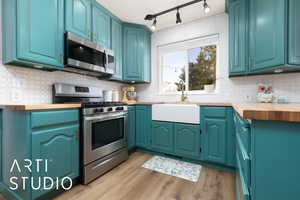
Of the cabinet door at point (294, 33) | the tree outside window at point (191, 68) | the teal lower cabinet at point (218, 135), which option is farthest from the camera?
the tree outside window at point (191, 68)

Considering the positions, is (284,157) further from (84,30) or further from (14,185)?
(84,30)

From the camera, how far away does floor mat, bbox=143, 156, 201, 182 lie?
5.75ft

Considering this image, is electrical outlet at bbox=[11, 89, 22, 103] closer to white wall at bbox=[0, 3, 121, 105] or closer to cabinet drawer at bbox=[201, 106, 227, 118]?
white wall at bbox=[0, 3, 121, 105]

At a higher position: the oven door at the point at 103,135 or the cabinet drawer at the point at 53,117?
the cabinet drawer at the point at 53,117

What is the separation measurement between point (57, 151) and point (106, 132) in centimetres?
61

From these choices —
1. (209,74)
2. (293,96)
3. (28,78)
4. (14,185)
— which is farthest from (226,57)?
(14,185)

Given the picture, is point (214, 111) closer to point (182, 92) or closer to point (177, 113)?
point (177, 113)

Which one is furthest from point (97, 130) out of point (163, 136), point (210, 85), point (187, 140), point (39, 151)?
point (210, 85)

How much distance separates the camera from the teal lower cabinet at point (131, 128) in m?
2.35

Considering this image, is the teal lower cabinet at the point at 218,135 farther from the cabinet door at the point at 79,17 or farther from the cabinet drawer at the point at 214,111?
the cabinet door at the point at 79,17

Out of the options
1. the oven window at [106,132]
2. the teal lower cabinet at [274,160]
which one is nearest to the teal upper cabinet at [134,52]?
the oven window at [106,132]

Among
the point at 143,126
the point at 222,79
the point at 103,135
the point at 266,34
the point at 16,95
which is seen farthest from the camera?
the point at 143,126

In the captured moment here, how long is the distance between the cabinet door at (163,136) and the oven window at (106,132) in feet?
1.88

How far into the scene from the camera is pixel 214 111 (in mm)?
1898
